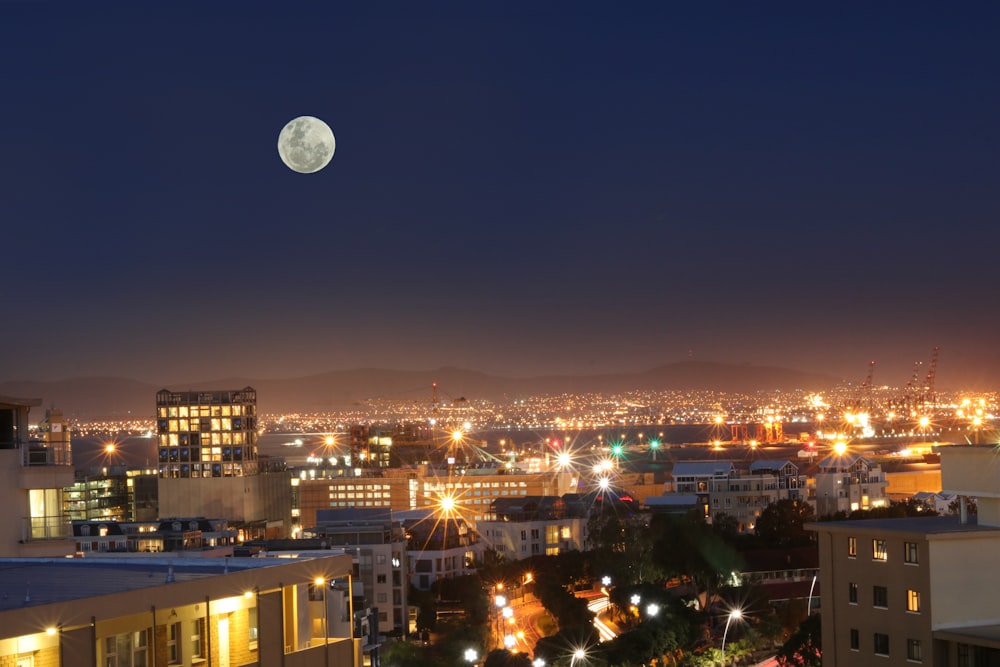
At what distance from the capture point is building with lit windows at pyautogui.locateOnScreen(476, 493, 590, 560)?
35.4 metres

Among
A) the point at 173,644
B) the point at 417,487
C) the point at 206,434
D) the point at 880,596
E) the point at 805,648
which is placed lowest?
the point at 417,487

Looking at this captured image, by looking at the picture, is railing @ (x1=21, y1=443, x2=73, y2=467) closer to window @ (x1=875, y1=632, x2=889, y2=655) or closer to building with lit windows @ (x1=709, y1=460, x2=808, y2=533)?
window @ (x1=875, y1=632, x2=889, y2=655)

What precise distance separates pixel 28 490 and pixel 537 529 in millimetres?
28806

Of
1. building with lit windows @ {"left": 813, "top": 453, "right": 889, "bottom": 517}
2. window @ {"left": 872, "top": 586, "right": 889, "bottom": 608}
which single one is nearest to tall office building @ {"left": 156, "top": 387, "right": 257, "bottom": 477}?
building with lit windows @ {"left": 813, "top": 453, "right": 889, "bottom": 517}

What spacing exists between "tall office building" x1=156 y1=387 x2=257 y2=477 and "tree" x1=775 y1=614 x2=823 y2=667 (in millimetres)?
34029

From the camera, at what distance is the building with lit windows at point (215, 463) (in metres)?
47.0

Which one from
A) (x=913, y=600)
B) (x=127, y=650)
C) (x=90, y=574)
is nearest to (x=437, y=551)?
(x=913, y=600)

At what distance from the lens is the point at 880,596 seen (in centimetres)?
1270

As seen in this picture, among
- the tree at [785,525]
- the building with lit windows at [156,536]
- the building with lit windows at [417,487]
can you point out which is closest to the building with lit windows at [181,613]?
the building with lit windows at [156,536]

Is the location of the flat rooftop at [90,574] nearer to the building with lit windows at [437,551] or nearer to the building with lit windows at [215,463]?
the building with lit windows at [437,551]

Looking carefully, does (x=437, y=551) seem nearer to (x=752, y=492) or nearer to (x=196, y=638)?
(x=752, y=492)

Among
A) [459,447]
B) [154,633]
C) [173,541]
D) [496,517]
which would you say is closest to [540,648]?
[173,541]

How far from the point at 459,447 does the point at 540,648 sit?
2238 inches

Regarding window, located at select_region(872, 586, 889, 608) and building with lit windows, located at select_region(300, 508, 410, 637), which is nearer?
window, located at select_region(872, 586, 889, 608)
